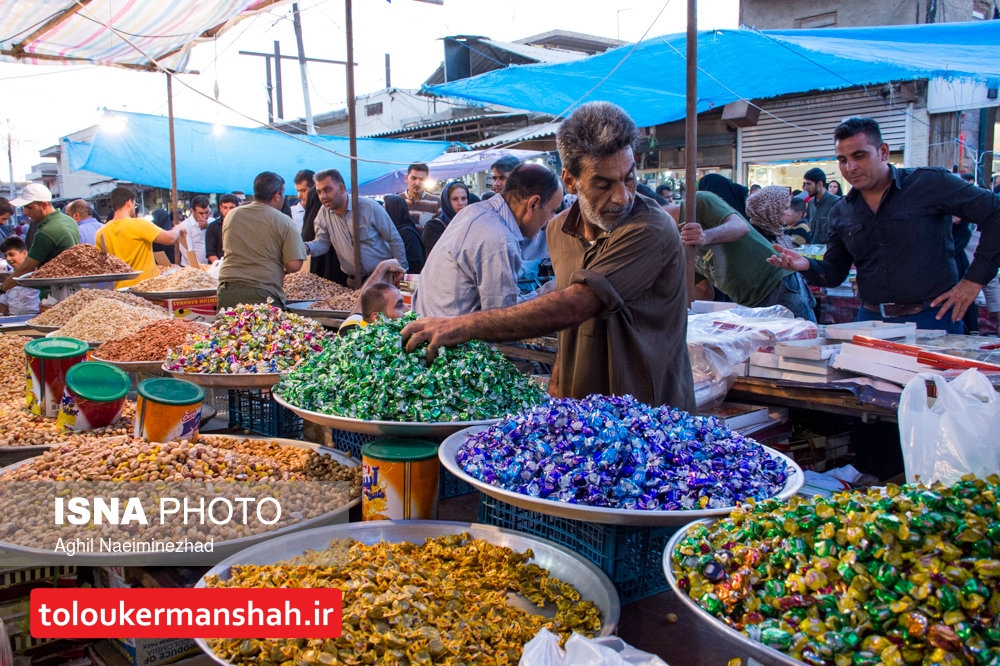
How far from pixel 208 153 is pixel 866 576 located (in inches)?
528

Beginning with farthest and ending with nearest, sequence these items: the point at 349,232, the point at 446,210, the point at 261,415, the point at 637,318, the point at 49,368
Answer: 1. the point at 446,210
2. the point at 349,232
3. the point at 261,415
4. the point at 49,368
5. the point at 637,318

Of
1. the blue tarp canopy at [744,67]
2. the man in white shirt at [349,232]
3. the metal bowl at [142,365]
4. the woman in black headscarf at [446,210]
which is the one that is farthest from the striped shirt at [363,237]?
the metal bowl at [142,365]

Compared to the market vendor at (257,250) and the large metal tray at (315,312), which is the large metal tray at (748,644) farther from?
the market vendor at (257,250)

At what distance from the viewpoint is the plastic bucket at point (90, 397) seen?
6.91ft

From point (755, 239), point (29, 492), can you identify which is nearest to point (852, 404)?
point (755, 239)

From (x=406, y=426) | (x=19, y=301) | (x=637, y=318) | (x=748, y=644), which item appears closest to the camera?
(x=748, y=644)

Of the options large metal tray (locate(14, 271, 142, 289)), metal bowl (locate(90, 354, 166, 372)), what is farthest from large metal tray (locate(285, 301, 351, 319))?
metal bowl (locate(90, 354, 166, 372))

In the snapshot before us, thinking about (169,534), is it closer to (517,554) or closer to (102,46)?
(517,554)

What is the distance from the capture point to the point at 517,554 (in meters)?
1.39

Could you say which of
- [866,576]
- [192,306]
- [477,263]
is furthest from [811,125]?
[866,576]

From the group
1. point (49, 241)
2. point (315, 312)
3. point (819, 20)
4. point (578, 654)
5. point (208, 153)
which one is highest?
point (819, 20)

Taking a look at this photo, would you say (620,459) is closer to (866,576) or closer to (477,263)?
(866,576)

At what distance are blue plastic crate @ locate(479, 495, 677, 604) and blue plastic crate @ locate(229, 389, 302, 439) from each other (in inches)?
48.3

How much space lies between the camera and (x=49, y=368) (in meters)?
2.31
